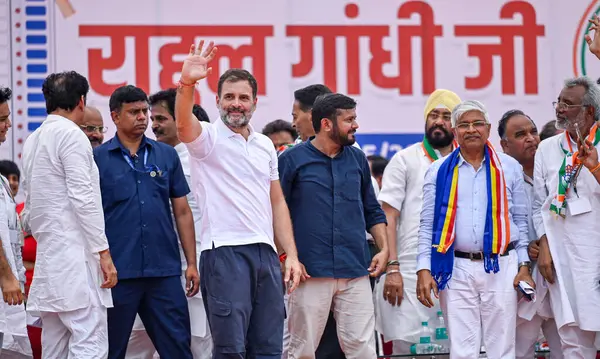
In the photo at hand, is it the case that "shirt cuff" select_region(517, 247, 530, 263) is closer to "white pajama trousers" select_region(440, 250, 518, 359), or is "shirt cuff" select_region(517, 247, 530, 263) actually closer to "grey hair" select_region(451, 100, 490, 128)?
"white pajama trousers" select_region(440, 250, 518, 359)

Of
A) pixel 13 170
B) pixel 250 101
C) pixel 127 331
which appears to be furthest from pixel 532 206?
pixel 13 170

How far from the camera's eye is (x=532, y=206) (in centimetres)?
623

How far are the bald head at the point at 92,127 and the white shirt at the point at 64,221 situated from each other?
4.38 feet

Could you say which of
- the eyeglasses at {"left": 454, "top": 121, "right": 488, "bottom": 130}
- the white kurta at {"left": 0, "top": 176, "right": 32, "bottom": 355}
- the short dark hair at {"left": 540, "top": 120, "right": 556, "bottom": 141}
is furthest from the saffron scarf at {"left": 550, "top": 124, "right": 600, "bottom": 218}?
the white kurta at {"left": 0, "top": 176, "right": 32, "bottom": 355}

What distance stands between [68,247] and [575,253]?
8.94ft

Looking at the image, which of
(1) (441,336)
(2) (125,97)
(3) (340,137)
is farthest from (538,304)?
(2) (125,97)

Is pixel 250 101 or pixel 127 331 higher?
pixel 250 101

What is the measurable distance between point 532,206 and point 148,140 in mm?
2230

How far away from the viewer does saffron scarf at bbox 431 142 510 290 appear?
5.78 meters

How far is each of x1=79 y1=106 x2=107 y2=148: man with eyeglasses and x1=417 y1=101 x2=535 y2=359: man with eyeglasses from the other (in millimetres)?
2146

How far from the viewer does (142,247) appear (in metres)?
5.65

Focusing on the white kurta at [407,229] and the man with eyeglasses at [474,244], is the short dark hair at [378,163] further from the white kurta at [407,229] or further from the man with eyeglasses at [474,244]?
the man with eyeglasses at [474,244]

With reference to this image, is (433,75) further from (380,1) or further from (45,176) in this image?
(45,176)

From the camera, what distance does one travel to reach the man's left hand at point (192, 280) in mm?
5789
